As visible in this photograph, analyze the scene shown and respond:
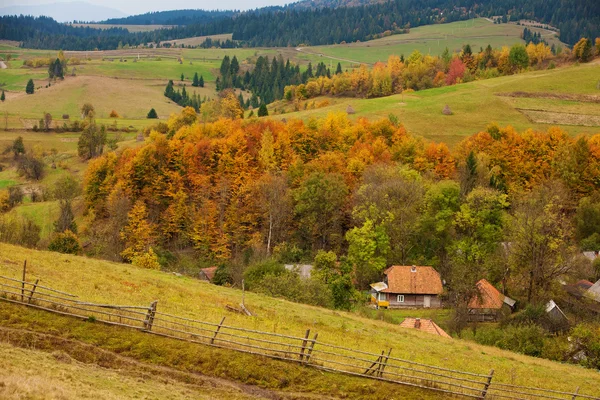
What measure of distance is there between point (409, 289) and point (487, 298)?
7644 mm

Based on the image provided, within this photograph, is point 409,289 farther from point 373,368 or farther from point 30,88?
point 30,88

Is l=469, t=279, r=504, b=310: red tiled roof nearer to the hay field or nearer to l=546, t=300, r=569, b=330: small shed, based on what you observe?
l=546, t=300, r=569, b=330: small shed

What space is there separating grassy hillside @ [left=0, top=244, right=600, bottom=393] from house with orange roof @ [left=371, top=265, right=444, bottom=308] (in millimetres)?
19295

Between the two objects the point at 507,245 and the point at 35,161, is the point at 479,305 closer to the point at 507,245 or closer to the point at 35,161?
the point at 507,245

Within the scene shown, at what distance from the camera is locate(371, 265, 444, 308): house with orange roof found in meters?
59.2

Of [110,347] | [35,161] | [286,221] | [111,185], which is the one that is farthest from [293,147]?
[110,347]

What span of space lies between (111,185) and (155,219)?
8747 millimetres

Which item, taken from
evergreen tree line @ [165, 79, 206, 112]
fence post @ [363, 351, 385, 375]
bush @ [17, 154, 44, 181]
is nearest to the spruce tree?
evergreen tree line @ [165, 79, 206, 112]

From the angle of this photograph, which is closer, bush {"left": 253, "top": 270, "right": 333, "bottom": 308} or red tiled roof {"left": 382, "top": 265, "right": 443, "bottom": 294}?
bush {"left": 253, "top": 270, "right": 333, "bottom": 308}

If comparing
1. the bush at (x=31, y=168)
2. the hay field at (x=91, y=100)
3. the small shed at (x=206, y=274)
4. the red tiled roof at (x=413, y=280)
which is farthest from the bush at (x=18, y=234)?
the hay field at (x=91, y=100)

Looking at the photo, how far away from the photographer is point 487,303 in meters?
53.8

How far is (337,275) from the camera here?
177 ft

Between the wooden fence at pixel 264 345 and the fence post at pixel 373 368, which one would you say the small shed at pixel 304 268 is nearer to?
the wooden fence at pixel 264 345

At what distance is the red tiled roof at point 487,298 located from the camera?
171 ft
